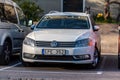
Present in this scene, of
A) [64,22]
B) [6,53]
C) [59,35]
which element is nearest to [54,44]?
[59,35]

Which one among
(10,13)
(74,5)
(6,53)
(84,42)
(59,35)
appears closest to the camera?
(84,42)

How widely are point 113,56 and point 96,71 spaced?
414cm

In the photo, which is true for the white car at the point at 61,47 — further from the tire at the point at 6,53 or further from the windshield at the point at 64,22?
the tire at the point at 6,53

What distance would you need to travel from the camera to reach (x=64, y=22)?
13.9 m

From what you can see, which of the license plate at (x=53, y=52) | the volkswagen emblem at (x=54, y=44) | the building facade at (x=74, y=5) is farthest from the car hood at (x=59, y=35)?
the building facade at (x=74, y=5)

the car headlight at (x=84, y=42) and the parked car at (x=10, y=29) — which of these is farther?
the parked car at (x=10, y=29)

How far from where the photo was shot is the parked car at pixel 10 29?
1344 cm

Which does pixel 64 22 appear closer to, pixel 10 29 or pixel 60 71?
pixel 10 29

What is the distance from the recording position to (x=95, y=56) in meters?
13.0

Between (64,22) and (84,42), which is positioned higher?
(64,22)

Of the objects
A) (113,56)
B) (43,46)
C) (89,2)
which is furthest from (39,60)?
(89,2)

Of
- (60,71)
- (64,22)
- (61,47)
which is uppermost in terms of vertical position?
(64,22)

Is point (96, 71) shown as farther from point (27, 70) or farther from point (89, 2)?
point (89, 2)

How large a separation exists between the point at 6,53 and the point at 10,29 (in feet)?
2.48
